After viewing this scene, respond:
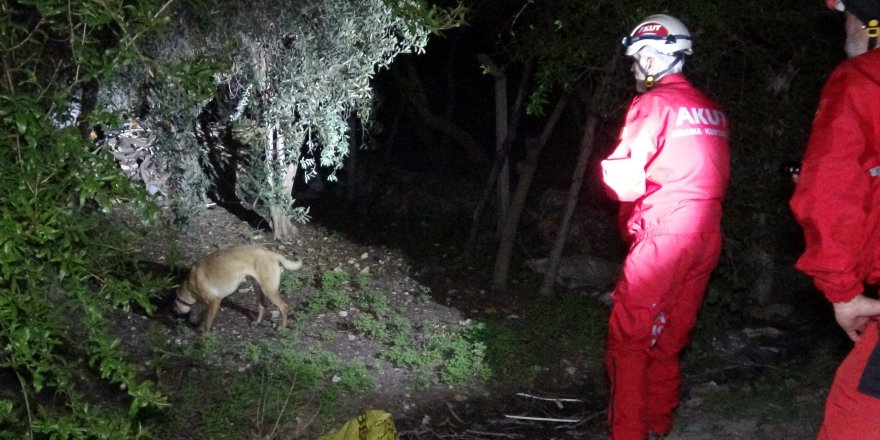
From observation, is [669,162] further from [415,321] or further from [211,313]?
[211,313]

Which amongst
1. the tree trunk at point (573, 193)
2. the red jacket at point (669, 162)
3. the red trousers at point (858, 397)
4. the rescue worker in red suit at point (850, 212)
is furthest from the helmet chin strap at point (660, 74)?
the tree trunk at point (573, 193)

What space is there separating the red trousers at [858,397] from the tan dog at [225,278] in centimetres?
435

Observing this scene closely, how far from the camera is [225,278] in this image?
6262 millimetres

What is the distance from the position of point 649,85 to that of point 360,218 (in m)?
6.18

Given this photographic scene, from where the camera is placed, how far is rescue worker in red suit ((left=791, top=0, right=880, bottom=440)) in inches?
98.3

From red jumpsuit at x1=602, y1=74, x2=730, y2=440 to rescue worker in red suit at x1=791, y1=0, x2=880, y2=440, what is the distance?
1.24 meters

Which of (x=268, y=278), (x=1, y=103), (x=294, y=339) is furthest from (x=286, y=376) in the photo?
(x=1, y=103)

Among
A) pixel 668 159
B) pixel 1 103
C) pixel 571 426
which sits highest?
pixel 1 103

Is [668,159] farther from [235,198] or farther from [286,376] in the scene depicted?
[235,198]

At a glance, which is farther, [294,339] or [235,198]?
[235,198]

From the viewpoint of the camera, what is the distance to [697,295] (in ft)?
13.6

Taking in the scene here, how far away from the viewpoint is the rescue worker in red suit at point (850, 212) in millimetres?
2498

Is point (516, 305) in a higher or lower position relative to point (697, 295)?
lower

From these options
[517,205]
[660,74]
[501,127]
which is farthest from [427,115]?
[660,74]
